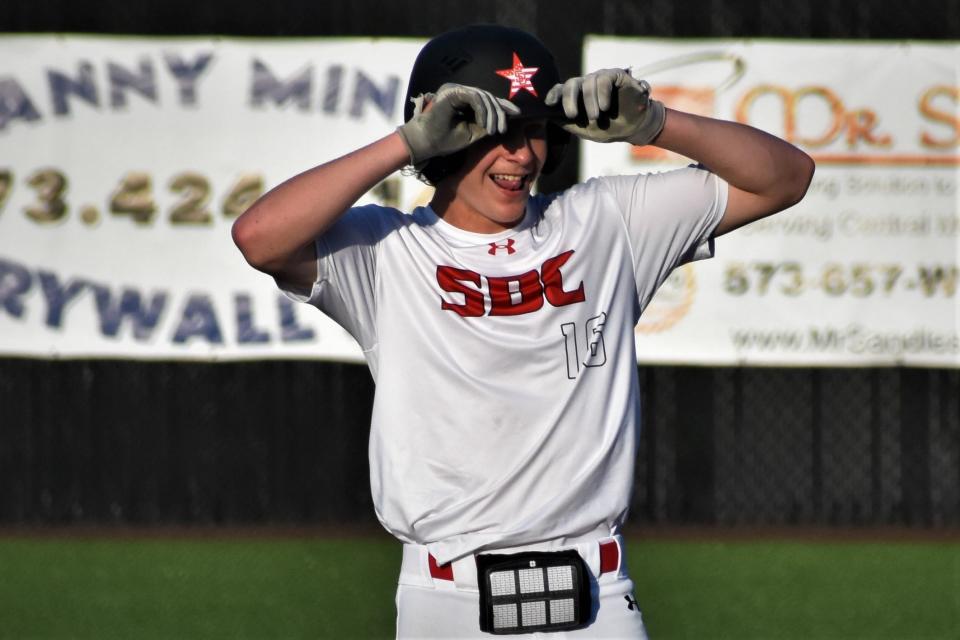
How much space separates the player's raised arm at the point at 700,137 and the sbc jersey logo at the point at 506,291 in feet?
1.08

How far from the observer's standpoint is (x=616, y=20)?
8398mm

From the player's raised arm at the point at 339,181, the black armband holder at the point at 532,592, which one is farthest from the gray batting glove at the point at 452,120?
the black armband holder at the point at 532,592

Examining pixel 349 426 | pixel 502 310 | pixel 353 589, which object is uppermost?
pixel 502 310

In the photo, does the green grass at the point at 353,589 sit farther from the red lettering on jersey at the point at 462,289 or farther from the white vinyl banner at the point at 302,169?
the red lettering on jersey at the point at 462,289

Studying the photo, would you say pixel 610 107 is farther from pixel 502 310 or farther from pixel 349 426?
pixel 349 426

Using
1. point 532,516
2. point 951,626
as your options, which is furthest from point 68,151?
point 532,516

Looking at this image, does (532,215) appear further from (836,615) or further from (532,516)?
(836,615)

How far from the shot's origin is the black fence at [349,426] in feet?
27.3

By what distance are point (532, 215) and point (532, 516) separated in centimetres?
73

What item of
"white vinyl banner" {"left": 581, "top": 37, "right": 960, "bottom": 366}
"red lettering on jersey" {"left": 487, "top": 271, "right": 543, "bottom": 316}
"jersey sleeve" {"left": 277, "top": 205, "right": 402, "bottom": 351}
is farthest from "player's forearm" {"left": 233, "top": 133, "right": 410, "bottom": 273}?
"white vinyl banner" {"left": 581, "top": 37, "right": 960, "bottom": 366}

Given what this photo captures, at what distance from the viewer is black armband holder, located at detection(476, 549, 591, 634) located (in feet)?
9.31

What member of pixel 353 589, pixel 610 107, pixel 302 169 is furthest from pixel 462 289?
pixel 302 169

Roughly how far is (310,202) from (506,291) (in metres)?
0.47

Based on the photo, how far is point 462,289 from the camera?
9.82 ft
